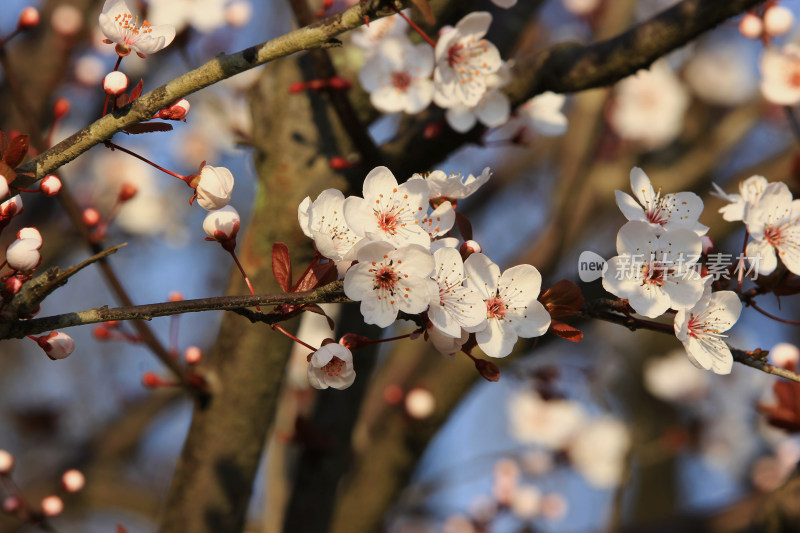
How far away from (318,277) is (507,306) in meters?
0.30

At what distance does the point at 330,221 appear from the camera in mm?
1055

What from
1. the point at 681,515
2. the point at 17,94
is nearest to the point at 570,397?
the point at 681,515

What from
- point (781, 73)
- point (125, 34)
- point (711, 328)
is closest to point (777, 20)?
point (781, 73)

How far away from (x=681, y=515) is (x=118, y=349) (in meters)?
5.19

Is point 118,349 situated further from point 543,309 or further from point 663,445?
point 543,309

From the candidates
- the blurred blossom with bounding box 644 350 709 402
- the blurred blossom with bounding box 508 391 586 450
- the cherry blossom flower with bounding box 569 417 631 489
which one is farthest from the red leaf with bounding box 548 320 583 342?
the blurred blossom with bounding box 644 350 709 402

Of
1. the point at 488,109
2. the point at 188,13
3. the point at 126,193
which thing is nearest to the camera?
the point at 488,109

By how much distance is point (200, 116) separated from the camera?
482 cm

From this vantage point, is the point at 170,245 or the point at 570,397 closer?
the point at 570,397

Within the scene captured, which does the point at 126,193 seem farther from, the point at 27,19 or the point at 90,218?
the point at 27,19

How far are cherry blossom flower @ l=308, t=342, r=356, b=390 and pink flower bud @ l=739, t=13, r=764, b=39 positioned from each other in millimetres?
1500

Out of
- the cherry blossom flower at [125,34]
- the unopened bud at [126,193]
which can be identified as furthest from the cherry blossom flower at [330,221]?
the unopened bud at [126,193]

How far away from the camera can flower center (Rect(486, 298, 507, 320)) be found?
3.52 ft

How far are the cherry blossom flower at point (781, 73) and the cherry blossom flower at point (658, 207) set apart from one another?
3.40ft
